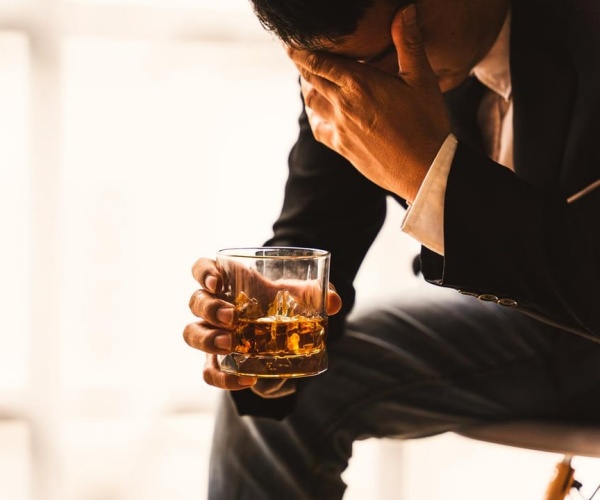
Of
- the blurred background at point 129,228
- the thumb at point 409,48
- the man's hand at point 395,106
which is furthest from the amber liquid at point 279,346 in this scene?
the blurred background at point 129,228

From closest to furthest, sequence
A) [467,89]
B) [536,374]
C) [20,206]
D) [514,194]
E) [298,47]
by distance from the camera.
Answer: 1. [514,194]
2. [298,47]
3. [536,374]
4. [467,89]
5. [20,206]

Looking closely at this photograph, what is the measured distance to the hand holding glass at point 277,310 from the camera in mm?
868

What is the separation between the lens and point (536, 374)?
121 cm

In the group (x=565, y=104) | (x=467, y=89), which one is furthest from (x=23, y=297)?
(x=565, y=104)

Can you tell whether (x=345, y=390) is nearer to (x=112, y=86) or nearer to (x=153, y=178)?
(x=153, y=178)

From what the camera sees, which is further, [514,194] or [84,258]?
[84,258]

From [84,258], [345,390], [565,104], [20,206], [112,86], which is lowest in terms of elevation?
[345,390]

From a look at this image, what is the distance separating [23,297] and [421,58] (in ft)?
4.32

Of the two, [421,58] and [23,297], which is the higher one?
[421,58]

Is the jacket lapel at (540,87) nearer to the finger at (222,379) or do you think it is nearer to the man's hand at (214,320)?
the man's hand at (214,320)

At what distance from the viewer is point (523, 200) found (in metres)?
0.94

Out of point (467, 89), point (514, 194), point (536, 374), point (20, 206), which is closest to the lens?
point (514, 194)

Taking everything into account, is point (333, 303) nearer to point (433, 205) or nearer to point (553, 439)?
point (433, 205)

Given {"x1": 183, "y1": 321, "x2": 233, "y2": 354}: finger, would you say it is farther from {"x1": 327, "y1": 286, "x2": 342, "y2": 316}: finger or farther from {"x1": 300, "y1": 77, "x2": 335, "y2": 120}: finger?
{"x1": 300, "y1": 77, "x2": 335, "y2": 120}: finger
